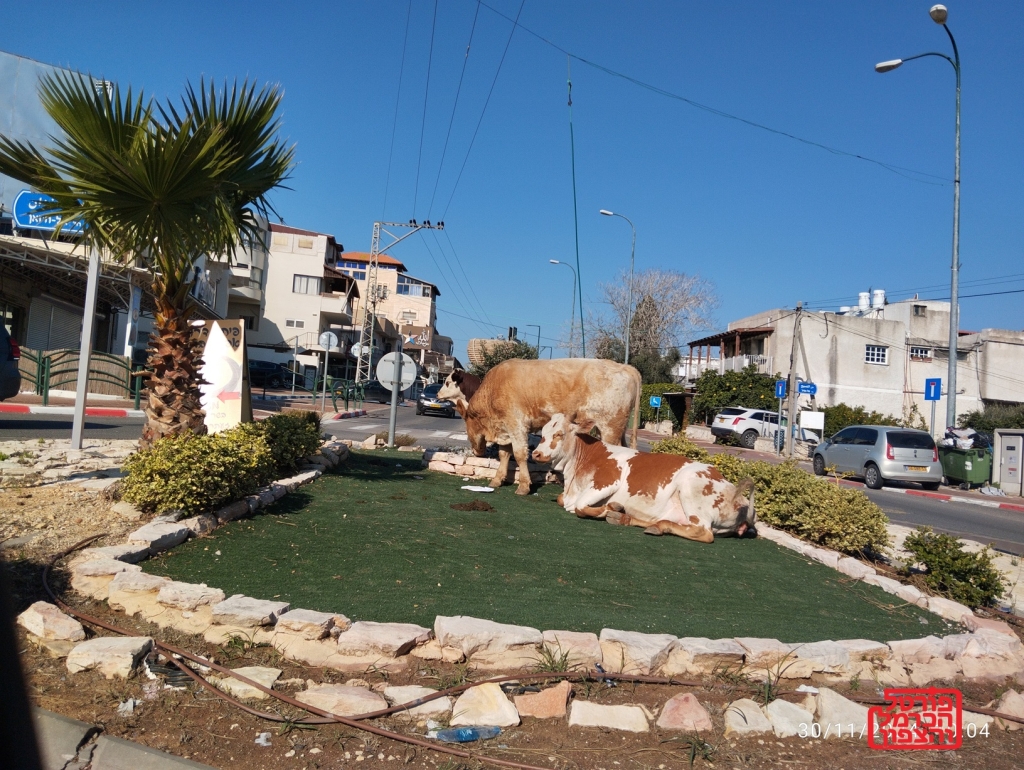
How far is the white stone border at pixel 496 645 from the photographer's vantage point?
14.7 ft

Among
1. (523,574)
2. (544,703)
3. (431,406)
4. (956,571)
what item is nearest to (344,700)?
(544,703)

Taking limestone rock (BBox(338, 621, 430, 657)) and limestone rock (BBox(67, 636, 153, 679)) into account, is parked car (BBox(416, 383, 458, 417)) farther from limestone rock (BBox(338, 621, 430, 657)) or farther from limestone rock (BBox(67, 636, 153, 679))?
limestone rock (BBox(67, 636, 153, 679))

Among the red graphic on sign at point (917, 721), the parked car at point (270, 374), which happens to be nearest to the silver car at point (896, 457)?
the red graphic on sign at point (917, 721)

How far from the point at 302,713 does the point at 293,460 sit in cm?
635

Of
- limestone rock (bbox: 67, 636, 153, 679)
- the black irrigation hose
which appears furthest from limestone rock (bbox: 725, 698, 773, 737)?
limestone rock (bbox: 67, 636, 153, 679)

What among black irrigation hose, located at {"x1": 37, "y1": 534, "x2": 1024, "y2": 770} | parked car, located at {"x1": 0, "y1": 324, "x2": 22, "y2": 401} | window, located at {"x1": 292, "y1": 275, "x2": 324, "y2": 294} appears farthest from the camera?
window, located at {"x1": 292, "y1": 275, "x2": 324, "y2": 294}

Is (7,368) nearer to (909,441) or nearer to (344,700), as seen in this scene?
(344,700)

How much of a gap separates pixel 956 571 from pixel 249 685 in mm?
6550

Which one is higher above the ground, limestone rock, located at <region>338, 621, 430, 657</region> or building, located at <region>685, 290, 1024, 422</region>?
building, located at <region>685, 290, 1024, 422</region>

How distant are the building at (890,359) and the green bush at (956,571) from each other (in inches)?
1545

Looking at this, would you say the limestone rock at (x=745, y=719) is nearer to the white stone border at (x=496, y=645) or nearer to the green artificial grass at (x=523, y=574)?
the white stone border at (x=496, y=645)

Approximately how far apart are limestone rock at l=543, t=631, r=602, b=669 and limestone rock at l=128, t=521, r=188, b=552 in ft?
11.2

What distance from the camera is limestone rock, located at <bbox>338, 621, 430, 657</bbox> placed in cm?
441

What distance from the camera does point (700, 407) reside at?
149 feet
